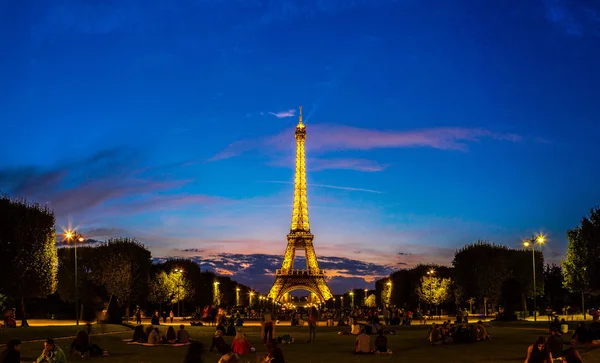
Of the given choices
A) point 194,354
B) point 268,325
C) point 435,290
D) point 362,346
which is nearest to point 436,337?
point 362,346

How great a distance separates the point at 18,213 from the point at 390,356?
122 ft

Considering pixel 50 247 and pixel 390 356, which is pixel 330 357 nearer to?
pixel 390 356

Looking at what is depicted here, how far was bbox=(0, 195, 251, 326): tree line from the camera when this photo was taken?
55406 millimetres

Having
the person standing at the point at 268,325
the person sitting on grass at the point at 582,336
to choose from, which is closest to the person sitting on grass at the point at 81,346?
the person standing at the point at 268,325

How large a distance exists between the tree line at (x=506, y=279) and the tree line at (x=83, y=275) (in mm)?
37565

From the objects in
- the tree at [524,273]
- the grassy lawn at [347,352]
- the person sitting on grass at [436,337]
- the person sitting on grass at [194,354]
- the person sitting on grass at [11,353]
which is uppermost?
the tree at [524,273]

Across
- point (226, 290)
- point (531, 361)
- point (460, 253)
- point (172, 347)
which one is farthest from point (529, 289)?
point (226, 290)

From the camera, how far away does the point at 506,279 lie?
88.8 metres

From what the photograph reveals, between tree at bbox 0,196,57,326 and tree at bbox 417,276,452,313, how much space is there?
65683 millimetres

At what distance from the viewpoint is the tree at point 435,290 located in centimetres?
11106

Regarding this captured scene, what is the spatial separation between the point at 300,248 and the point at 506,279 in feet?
232

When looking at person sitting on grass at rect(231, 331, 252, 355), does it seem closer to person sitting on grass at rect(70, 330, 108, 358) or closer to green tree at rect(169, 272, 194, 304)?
person sitting on grass at rect(70, 330, 108, 358)

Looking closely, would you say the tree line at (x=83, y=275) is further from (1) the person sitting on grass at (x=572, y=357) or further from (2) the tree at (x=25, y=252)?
(1) the person sitting on grass at (x=572, y=357)

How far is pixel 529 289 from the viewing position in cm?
9738
